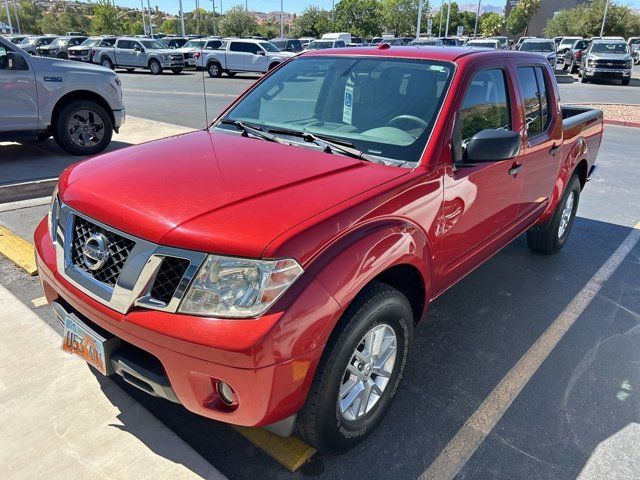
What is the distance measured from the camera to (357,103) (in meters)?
3.26

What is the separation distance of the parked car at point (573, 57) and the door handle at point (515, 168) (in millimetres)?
30593

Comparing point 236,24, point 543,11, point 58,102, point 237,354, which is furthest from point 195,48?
point 543,11

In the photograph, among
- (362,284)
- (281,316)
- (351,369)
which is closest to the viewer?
(281,316)

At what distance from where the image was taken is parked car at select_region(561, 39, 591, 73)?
98.6ft

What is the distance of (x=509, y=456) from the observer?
8.40 ft

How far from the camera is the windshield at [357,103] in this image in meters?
2.95

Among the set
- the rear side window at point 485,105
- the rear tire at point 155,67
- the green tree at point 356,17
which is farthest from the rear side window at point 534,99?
the green tree at point 356,17

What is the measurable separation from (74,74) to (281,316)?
725 centimetres

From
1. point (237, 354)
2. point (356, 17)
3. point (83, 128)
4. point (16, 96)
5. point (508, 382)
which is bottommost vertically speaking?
point (508, 382)

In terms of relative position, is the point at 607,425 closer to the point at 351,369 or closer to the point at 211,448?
the point at 351,369

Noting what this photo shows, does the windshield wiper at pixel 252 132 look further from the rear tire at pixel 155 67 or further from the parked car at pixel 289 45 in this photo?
the parked car at pixel 289 45

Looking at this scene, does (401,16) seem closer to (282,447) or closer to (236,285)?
(282,447)

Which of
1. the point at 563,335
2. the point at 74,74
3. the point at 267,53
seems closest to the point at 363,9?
the point at 267,53

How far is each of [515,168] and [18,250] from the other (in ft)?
13.3
